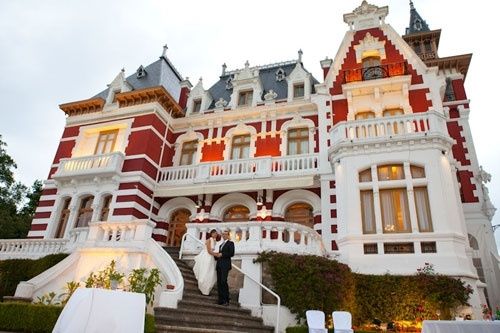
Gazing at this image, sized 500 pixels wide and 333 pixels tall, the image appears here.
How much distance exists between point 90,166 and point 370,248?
13.3 m

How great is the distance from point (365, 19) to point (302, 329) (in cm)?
1565

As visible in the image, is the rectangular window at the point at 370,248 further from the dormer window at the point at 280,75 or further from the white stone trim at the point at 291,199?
the dormer window at the point at 280,75

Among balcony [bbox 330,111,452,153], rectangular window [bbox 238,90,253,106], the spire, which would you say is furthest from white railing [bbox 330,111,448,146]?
the spire

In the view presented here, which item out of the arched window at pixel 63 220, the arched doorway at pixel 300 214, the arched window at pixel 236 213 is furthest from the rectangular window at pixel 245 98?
the arched window at pixel 63 220

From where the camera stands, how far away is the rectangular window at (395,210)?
11.7 meters

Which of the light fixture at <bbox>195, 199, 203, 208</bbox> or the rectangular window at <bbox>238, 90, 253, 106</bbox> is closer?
the light fixture at <bbox>195, 199, 203, 208</bbox>

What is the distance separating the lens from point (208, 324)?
7.71m

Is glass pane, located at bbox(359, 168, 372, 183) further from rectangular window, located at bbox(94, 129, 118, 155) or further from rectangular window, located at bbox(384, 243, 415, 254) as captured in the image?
rectangular window, located at bbox(94, 129, 118, 155)

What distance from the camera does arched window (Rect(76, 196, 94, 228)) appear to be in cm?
1644

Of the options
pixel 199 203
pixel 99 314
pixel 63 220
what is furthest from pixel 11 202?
pixel 99 314

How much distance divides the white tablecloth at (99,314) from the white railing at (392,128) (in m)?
11.1

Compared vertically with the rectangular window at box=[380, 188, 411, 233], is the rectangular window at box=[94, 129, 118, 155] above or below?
above

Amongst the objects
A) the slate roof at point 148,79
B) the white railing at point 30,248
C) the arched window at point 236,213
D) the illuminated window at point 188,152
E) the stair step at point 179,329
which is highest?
the slate roof at point 148,79

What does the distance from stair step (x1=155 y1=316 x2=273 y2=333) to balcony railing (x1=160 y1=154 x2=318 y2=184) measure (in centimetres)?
790
